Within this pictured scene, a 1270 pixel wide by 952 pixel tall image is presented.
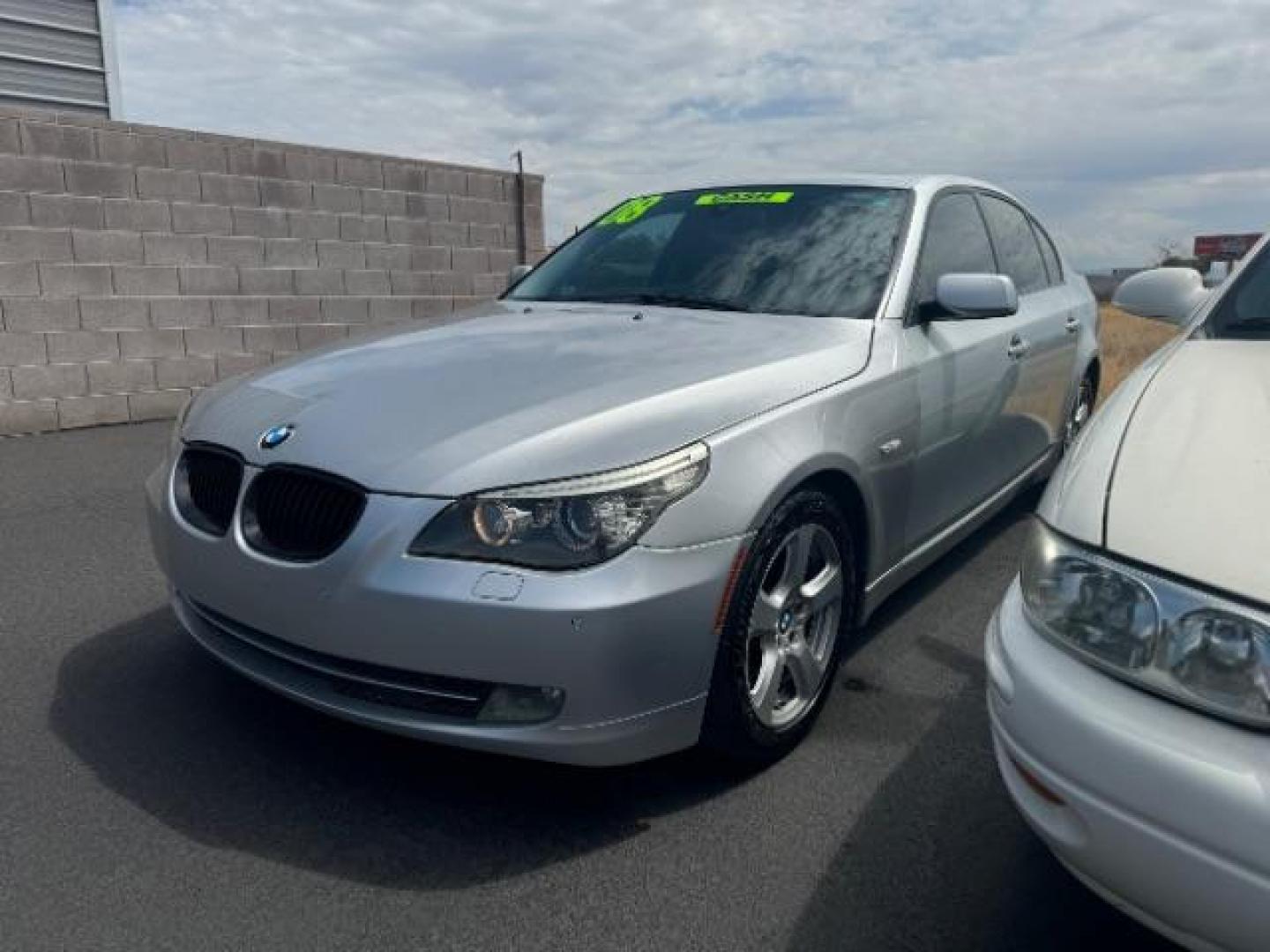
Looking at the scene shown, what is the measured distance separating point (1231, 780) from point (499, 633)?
4.06 feet

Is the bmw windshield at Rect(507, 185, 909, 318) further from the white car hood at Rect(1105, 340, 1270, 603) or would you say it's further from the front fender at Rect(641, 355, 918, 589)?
the white car hood at Rect(1105, 340, 1270, 603)

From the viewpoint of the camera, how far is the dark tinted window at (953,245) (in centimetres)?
319

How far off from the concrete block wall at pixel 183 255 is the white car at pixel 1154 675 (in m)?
6.61

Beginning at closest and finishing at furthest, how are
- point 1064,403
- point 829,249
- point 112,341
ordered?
point 829,249 < point 1064,403 < point 112,341

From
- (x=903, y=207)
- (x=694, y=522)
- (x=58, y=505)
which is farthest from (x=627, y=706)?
(x=58, y=505)

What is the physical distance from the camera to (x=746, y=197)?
3.54 metres

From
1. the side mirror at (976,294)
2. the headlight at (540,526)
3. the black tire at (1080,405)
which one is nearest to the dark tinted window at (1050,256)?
the black tire at (1080,405)

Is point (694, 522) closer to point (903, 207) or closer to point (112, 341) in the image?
point (903, 207)

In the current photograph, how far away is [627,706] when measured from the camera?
6.67 ft

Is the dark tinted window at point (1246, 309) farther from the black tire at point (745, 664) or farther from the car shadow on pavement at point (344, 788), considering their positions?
the car shadow on pavement at point (344, 788)

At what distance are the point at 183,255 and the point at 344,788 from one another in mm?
5824

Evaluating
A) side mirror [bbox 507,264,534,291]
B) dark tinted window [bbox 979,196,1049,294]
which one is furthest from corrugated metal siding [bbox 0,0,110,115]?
dark tinted window [bbox 979,196,1049,294]

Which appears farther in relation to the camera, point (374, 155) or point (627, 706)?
point (374, 155)

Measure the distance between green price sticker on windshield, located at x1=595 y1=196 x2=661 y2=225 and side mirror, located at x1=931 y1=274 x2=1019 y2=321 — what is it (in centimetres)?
137
